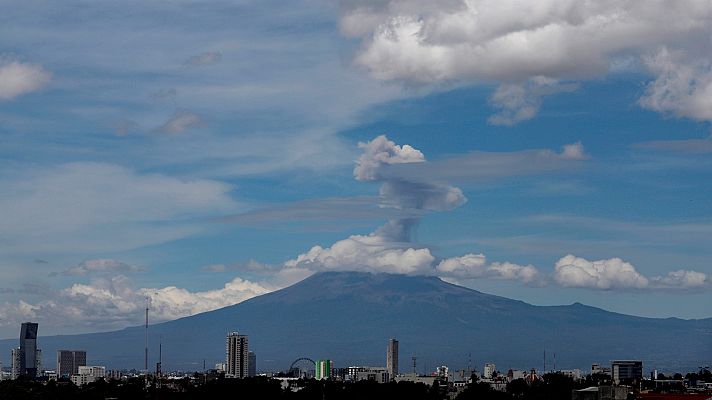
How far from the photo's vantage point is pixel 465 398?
653 ft

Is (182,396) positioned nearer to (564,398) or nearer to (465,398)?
(465,398)

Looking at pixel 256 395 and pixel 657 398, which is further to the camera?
pixel 256 395

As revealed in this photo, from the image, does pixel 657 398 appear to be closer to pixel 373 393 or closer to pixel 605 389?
pixel 605 389

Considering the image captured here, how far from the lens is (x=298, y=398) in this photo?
19175 centimetres

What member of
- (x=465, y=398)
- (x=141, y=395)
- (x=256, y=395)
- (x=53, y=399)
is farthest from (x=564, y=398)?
(x=53, y=399)

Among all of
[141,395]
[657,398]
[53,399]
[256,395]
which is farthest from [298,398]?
[657,398]

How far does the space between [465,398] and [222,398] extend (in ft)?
120

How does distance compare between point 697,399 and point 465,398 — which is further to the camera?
point 465,398

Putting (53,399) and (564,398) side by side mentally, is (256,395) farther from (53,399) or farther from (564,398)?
(564,398)

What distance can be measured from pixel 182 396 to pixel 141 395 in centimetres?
598

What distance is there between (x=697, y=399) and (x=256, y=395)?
84579 millimetres

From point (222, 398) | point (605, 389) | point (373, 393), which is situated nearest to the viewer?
point (605, 389)

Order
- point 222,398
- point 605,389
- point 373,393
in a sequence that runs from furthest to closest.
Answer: point 373,393 < point 222,398 < point 605,389

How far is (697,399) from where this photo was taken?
124 metres
